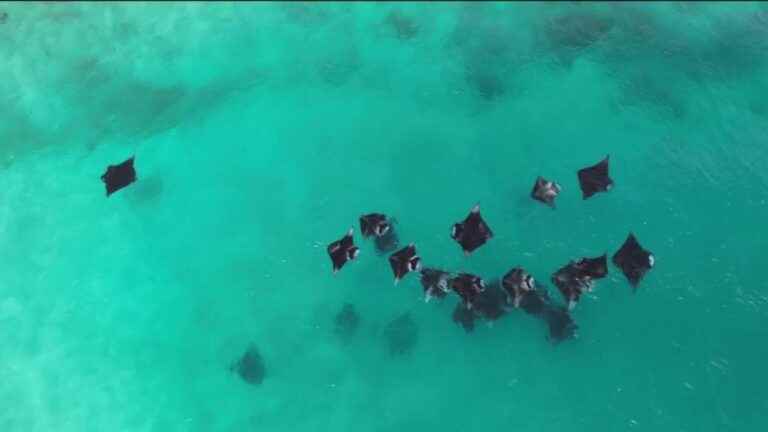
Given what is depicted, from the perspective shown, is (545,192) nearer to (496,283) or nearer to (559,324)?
(496,283)

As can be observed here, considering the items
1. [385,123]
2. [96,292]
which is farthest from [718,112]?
[96,292]

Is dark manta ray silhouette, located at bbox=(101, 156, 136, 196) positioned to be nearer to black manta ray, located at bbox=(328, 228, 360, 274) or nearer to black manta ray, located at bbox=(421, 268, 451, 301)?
black manta ray, located at bbox=(328, 228, 360, 274)

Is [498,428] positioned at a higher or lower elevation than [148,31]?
lower

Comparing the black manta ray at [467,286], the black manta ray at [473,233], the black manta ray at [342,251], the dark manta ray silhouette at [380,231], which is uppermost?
the black manta ray at [342,251]

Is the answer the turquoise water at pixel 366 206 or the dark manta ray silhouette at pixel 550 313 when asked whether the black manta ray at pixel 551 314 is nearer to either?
the dark manta ray silhouette at pixel 550 313

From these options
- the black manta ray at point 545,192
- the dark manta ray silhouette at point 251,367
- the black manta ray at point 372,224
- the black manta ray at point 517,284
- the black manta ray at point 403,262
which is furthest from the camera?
the black manta ray at point 545,192

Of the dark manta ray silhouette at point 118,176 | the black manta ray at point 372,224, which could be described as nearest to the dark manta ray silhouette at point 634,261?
the black manta ray at point 372,224

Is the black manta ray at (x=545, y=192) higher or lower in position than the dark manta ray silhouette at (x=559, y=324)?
higher

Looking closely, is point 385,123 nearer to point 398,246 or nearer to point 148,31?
point 398,246
